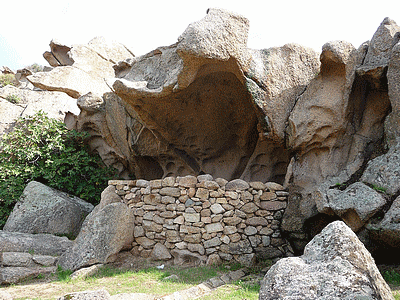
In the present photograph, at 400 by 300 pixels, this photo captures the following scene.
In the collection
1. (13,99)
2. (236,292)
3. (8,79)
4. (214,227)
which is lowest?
(236,292)

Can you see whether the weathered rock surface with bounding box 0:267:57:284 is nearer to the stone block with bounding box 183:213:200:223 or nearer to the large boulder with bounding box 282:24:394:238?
the stone block with bounding box 183:213:200:223

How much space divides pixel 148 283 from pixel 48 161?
635 centimetres

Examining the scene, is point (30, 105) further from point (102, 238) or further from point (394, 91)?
point (394, 91)

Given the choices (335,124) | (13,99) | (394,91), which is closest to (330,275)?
(394,91)

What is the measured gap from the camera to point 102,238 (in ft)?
24.8

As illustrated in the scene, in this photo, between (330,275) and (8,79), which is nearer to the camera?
(330,275)

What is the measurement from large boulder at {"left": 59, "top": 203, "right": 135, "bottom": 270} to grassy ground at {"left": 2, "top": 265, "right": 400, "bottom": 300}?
1.10ft

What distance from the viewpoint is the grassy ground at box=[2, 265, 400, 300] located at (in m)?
5.66

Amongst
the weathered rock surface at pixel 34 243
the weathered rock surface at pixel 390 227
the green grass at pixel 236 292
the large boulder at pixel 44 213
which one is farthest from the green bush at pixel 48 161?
the weathered rock surface at pixel 390 227

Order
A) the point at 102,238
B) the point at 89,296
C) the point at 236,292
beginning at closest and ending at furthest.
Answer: the point at 89,296 → the point at 236,292 → the point at 102,238

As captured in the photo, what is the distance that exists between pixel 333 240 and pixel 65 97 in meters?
12.4

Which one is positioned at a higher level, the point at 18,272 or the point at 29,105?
the point at 29,105

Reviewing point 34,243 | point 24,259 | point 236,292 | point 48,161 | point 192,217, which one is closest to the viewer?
point 236,292

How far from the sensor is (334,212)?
21.4 ft
